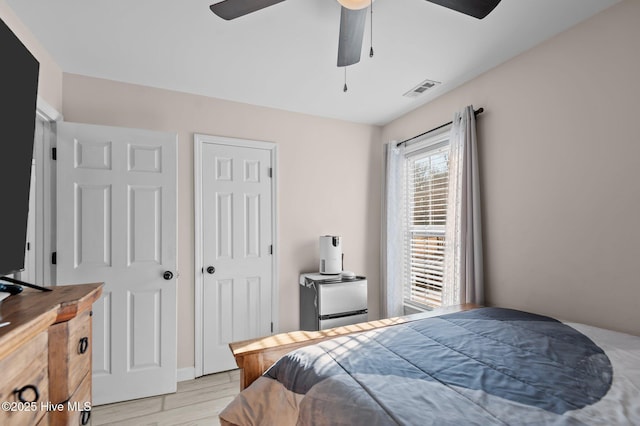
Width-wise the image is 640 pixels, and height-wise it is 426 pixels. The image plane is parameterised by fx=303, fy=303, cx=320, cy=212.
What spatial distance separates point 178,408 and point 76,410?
1.47 m

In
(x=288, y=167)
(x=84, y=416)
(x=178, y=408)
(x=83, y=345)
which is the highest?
(x=288, y=167)

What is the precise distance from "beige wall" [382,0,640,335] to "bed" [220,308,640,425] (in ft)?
1.17

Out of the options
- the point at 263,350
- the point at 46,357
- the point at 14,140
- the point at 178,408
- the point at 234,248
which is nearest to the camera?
the point at 46,357

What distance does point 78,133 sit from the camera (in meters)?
2.25

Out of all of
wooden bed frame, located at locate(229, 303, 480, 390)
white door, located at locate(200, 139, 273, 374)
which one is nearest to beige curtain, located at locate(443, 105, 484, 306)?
wooden bed frame, located at locate(229, 303, 480, 390)

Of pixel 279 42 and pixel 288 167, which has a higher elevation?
pixel 279 42

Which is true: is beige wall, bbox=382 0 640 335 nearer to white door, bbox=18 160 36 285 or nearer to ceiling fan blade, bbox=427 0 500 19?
ceiling fan blade, bbox=427 0 500 19

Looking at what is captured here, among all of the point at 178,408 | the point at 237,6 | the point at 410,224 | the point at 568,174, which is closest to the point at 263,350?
the point at 178,408

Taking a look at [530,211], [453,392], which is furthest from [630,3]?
[453,392]

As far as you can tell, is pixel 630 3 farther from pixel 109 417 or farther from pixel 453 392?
pixel 109 417

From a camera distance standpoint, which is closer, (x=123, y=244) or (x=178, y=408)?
(x=178, y=408)

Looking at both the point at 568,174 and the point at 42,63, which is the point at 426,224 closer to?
the point at 568,174

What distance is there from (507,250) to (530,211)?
0.33 metres

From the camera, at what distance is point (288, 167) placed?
125 inches
